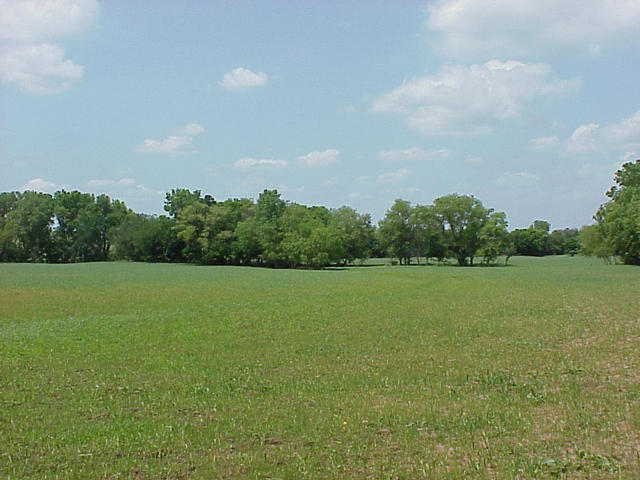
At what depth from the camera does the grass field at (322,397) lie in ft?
25.1

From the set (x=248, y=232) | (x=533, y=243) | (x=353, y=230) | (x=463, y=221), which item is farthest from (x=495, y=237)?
(x=533, y=243)

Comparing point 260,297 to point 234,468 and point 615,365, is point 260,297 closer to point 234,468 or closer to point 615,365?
point 615,365

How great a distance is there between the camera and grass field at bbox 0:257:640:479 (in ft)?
A: 25.1

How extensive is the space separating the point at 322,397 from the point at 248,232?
9678 cm

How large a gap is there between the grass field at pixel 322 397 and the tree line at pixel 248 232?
78.8m

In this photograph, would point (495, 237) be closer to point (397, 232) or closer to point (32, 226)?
point (397, 232)

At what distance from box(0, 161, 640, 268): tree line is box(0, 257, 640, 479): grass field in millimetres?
78822

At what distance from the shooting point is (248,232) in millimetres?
106875

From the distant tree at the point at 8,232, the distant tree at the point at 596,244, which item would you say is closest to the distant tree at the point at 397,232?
the distant tree at the point at 596,244

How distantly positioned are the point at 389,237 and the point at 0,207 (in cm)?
9037

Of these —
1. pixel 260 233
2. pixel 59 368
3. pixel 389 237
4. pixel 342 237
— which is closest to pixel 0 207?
pixel 260 233

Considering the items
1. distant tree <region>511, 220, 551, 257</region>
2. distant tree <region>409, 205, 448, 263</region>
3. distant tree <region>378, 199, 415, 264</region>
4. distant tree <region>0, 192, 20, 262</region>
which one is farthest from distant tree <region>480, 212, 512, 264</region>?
distant tree <region>0, 192, 20, 262</region>

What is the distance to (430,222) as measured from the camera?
119 meters

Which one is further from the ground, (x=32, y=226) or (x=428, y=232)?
(x=32, y=226)
